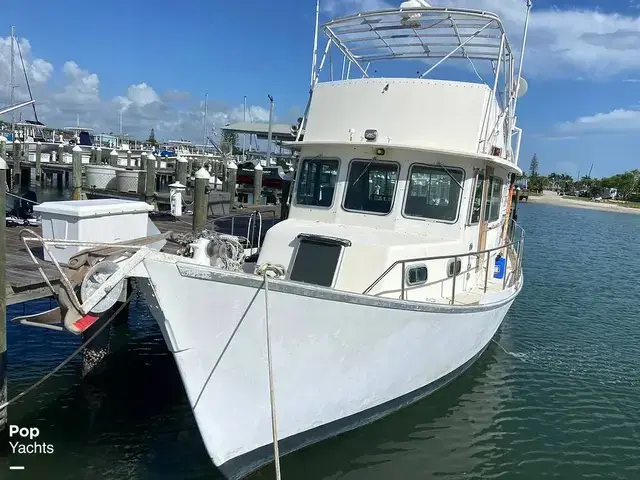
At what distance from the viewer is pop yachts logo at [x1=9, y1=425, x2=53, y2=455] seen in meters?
6.17

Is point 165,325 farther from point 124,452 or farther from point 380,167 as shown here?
point 380,167

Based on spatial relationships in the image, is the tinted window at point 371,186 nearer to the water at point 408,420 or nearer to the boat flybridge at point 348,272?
the boat flybridge at point 348,272

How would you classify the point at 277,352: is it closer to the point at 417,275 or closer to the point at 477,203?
the point at 417,275

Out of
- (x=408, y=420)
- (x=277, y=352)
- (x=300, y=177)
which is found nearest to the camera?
(x=277, y=352)

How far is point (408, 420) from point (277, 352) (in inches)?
120

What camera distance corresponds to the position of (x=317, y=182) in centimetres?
785

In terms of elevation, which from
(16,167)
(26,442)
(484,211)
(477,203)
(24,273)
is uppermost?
(477,203)

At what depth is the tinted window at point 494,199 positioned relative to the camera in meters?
8.46

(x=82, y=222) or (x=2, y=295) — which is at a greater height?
(x=82, y=222)

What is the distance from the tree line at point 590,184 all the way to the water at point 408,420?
83.9 meters

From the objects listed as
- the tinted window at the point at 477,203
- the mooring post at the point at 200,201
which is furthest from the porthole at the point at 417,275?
the mooring post at the point at 200,201

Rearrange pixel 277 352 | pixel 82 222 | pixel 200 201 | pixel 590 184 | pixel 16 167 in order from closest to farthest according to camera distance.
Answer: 1. pixel 277 352
2. pixel 82 222
3. pixel 200 201
4. pixel 16 167
5. pixel 590 184

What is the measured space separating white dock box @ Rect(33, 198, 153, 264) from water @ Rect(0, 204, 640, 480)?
1.97 m

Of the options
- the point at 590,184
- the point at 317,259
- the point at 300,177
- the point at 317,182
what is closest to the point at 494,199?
the point at 317,182
